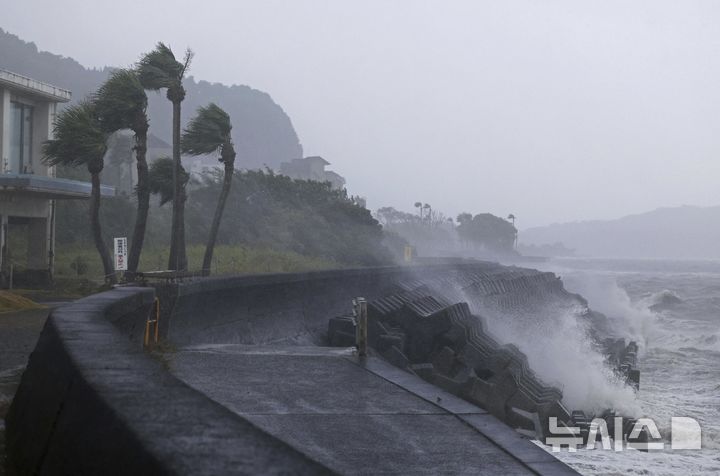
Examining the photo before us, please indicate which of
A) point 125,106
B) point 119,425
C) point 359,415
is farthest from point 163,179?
point 119,425

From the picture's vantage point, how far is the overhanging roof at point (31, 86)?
28406 millimetres

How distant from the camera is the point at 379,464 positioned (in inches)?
232

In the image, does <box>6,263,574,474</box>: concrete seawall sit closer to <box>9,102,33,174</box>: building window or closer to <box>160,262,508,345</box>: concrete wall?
<box>160,262,508,345</box>: concrete wall

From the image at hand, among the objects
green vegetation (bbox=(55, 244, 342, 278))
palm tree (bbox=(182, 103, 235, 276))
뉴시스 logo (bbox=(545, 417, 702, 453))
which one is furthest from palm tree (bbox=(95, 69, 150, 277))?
뉴시스 logo (bbox=(545, 417, 702, 453))

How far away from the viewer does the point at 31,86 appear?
98.6 ft

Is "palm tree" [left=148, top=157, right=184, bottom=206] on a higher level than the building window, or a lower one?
lower

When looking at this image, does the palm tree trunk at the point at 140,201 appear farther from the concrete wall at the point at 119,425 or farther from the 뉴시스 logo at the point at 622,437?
the concrete wall at the point at 119,425

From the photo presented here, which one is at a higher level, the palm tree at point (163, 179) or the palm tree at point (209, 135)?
the palm tree at point (209, 135)

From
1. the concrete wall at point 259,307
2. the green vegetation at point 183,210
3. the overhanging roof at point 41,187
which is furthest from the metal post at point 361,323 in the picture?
the overhanging roof at point 41,187

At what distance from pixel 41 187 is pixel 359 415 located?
2304 centimetres

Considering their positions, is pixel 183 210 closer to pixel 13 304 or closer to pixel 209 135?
pixel 209 135

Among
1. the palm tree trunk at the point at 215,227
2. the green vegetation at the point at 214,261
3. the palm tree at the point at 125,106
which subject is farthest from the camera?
the green vegetation at the point at 214,261

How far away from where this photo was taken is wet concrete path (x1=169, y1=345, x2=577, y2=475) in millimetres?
6078

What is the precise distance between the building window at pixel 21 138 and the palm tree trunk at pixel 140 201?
6213mm
